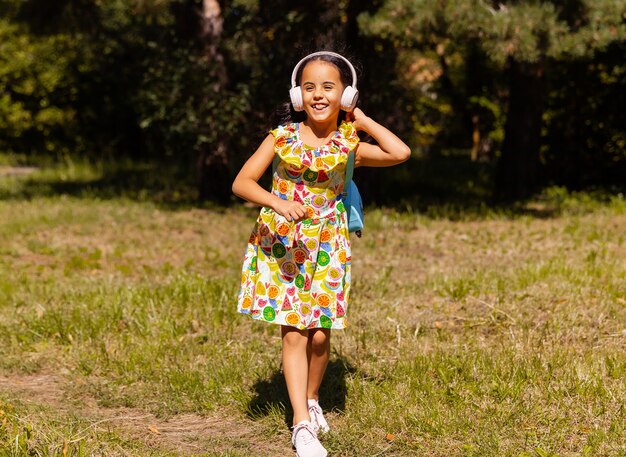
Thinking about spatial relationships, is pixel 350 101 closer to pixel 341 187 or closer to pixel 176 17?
pixel 341 187

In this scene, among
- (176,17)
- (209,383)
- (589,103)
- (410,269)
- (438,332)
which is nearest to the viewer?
(209,383)

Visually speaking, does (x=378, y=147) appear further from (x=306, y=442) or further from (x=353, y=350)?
(x=353, y=350)

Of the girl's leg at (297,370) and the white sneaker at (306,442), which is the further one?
the girl's leg at (297,370)

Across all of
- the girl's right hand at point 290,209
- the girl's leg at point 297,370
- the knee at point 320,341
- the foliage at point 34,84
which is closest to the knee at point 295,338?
the girl's leg at point 297,370

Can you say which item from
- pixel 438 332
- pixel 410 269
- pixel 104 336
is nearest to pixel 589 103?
pixel 410 269

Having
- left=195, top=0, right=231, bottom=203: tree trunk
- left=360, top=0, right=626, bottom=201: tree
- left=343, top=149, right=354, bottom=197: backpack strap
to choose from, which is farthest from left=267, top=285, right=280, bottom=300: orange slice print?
left=195, top=0, right=231, bottom=203: tree trunk

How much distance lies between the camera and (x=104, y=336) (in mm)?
5703

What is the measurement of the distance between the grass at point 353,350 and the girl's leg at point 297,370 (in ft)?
0.76

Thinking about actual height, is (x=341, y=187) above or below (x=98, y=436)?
above

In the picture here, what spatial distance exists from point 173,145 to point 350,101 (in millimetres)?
8092

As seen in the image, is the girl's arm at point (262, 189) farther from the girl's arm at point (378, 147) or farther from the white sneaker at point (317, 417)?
the white sneaker at point (317, 417)

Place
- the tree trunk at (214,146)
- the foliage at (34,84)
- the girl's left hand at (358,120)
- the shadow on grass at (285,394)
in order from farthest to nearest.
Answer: the foliage at (34,84) < the tree trunk at (214,146) < the shadow on grass at (285,394) < the girl's left hand at (358,120)

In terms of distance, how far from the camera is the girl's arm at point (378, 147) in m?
4.04

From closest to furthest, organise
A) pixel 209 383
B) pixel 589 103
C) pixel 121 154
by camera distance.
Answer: pixel 209 383, pixel 589 103, pixel 121 154
